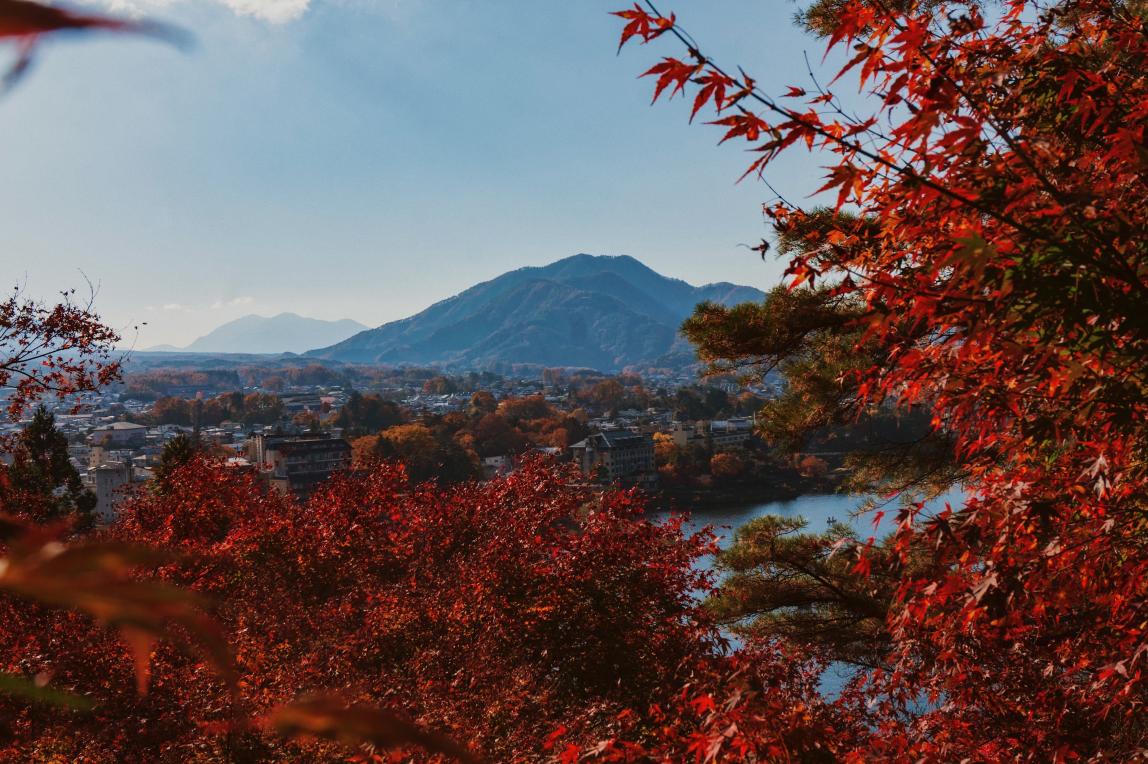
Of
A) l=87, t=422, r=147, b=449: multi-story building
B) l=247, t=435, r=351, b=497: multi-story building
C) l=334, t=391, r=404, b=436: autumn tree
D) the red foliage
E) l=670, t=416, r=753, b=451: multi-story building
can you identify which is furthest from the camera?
l=334, t=391, r=404, b=436: autumn tree

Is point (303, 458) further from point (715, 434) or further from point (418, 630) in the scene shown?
→ point (418, 630)

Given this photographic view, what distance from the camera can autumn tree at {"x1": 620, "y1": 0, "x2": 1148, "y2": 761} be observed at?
7.25ft

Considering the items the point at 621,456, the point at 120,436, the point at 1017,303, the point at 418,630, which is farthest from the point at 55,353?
the point at 120,436

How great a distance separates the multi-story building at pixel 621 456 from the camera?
40250mm

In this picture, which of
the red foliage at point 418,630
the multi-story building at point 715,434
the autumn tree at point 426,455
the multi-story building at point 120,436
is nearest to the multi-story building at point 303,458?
the autumn tree at point 426,455

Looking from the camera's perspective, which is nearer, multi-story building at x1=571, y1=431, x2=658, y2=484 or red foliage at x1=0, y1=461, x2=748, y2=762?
red foliage at x1=0, y1=461, x2=748, y2=762

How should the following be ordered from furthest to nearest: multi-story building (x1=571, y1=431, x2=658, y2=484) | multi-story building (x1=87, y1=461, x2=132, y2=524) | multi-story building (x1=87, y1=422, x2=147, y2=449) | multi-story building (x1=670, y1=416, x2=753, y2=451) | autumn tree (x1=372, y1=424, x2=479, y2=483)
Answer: multi-story building (x1=87, y1=422, x2=147, y2=449) < multi-story building (x1=670, y1=416, x2=753, y2=451) < multi-story building (x1=571, y1=431, x2=658, y2=484) < autumn tree (x1=372, y1=424, x2=479, y2=483) < multi-story building (x1=87, y1=461, x2=132, y2=524)

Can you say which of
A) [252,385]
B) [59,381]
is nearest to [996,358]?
[59,381]

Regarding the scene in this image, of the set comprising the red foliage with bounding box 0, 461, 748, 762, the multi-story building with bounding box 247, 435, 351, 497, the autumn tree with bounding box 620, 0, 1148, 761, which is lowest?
the multi-story building with bounding box 247, 435, 351, 497

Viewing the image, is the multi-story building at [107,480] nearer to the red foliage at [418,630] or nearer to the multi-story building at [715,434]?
the multi-story building at [715,434]

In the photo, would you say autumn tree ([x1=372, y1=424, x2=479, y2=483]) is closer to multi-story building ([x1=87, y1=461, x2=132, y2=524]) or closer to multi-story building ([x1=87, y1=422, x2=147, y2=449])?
multi-story building ([x1=87, y1=461, x2=132, y2=524])

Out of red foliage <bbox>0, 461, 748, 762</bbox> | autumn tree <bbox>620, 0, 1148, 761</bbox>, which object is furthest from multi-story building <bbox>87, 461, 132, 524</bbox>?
autumn tree <bbox>620, 0, 1148, 761</bbox>

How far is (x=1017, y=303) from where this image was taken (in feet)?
7.71

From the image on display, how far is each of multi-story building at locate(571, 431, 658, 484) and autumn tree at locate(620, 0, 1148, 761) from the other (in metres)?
35.4
